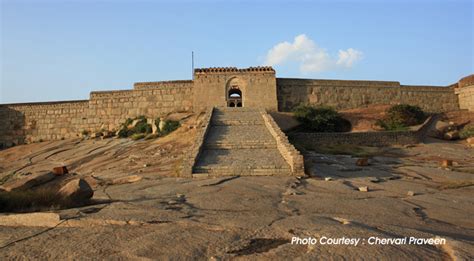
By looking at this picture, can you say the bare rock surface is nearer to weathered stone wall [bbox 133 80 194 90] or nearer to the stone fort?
the stone fort

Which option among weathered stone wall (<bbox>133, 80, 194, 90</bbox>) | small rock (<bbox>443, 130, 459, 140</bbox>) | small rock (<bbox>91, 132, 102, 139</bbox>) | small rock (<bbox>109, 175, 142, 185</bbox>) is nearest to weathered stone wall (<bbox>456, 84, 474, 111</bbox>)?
small rock (<bbox>443, 130, 459, 140</bbox>)

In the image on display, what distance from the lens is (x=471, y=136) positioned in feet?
73.2

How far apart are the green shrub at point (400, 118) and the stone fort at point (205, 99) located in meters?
3.76

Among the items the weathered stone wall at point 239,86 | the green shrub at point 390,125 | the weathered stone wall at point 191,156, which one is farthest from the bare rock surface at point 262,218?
the weathered stone wall at point 239,86

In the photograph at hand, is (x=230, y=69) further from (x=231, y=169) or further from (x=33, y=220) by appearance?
(x=33, y=220)

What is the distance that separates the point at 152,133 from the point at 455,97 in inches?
967

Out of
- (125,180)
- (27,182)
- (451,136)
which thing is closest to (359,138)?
(451,136)

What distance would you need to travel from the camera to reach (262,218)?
5.13m

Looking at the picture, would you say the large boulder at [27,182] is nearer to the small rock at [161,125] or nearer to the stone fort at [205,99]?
the small rock at [161,125]

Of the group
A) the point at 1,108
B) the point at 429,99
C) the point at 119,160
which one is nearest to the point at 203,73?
the point at 119,160

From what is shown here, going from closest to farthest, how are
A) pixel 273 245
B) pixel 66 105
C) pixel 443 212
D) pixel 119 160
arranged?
1. pixel 273 245
2. pixel 443 212
3. pixel 119 160
4. pixel 66 105

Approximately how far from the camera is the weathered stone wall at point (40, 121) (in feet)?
89.7

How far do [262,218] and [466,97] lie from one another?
1194 inches

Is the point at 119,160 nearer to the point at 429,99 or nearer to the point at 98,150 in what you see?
the point at 98,150
